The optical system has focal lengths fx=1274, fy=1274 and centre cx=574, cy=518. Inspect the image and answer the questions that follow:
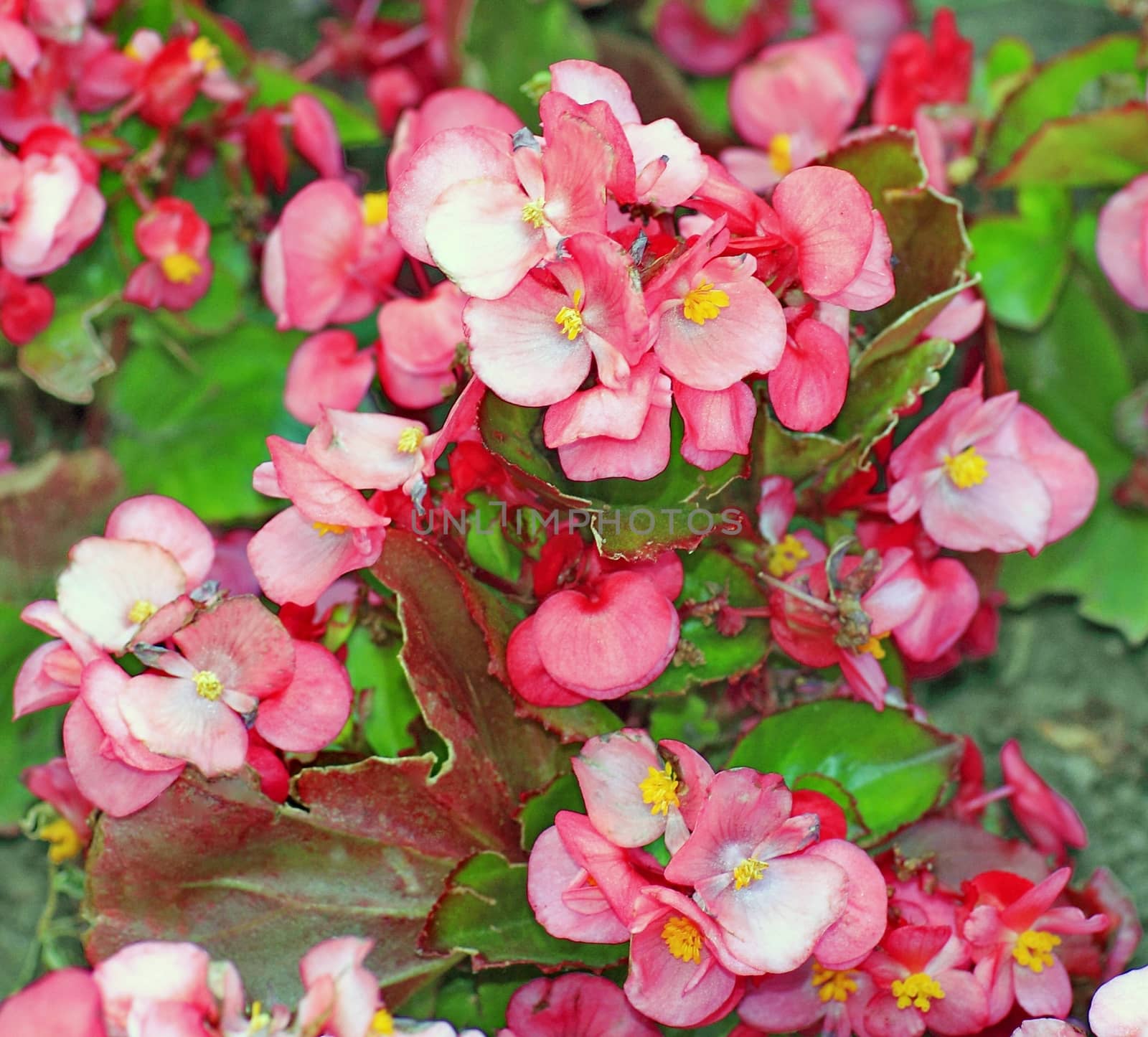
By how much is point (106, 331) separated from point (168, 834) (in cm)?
53

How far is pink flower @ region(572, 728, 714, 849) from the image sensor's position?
0.63m

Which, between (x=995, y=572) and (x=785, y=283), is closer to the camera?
(x=785, y=283)

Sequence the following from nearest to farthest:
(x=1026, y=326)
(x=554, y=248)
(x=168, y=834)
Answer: (x=554, y=248)
(x=168, y=834)
(x=1026, y=326)

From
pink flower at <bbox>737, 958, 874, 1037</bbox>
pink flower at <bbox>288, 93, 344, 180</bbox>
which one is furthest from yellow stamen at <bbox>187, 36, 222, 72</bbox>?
pink flower at <bbox>737, 958, 874, 1037</bbox>

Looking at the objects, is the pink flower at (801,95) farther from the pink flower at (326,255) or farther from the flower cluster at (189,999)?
the flower cluster at (189,999)

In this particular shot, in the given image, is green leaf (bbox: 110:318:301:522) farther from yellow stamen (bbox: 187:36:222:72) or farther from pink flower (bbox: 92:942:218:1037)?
pink flower (bbox: 92:942:218:1037)

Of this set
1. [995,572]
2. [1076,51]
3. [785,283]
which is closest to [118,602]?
[785,283]

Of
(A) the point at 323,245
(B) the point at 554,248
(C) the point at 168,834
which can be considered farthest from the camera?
(A) the point at 323,245

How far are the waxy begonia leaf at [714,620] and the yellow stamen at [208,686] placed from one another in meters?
0.25

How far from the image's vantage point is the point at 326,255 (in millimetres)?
848

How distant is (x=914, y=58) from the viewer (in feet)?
3.44

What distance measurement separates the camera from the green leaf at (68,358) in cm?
94

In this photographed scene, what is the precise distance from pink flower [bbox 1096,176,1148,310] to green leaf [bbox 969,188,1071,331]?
0.08 meters

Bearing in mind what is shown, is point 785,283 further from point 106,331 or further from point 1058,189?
point 106,331
